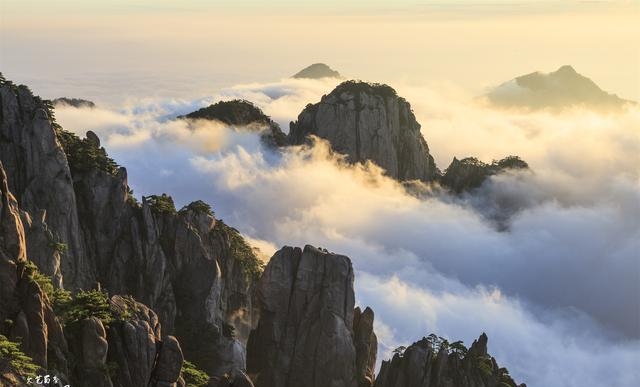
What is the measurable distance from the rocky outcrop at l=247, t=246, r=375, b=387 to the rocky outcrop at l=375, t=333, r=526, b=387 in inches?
156

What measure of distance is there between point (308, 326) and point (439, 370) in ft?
47.1

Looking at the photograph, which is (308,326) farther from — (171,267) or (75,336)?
(75,336)

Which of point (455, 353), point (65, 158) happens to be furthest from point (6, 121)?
point (455, 353)

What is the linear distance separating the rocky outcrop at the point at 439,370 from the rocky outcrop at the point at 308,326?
3959 mm

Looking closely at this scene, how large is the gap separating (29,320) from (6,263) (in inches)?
177

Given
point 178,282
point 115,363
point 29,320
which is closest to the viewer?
point 29,320

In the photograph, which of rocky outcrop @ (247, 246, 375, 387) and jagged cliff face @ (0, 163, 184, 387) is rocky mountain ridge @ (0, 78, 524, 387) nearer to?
rocky outcrop @ (247, 246, 375, 387)

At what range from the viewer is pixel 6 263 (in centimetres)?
5222

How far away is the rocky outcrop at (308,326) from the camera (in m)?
82.2

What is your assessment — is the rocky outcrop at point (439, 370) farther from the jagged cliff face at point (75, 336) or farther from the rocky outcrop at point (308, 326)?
the jagged cliff face at point (75, 336)

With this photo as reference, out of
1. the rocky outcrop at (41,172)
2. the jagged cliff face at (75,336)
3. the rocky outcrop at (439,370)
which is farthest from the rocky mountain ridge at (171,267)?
the jagged cliff face at (75,336)

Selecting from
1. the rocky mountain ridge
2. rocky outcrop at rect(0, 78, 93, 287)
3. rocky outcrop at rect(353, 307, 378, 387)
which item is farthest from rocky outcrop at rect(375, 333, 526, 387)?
rocky outcrop at rect(0, 78, 93, 287)

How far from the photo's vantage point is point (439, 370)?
8038cm

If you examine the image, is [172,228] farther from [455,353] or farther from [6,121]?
[455,353]
